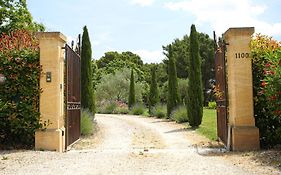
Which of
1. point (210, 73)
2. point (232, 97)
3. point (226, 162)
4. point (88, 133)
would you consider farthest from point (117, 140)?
point (210, 73)

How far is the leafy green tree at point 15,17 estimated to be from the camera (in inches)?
889

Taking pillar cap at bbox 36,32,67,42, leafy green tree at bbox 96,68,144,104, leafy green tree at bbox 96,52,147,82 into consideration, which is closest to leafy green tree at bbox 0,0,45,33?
leafy green tree at bbox 96,68,144,104

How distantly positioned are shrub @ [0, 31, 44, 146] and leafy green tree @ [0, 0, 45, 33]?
14.4 m

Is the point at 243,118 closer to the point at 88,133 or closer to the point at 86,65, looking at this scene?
the point at 88,133

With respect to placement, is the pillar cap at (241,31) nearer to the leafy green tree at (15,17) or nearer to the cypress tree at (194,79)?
the cypress tree at (194,79)

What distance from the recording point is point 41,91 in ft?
28.9

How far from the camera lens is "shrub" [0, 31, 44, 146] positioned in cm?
869

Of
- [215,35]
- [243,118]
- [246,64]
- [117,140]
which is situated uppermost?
[215,35]

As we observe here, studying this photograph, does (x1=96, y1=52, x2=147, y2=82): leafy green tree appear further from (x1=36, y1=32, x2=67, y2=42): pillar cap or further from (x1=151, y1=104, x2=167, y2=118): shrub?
(x1=36, y1=32, x2=67, y2=42): pillar cap

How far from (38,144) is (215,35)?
5.72m

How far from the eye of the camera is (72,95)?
10.3 metres

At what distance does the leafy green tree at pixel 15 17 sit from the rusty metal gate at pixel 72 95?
13099mm

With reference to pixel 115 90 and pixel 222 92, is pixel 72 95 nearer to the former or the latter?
pixel 222 92

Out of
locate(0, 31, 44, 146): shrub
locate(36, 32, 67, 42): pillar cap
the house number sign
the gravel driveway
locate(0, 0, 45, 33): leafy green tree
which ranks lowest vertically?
the gravel driveway
